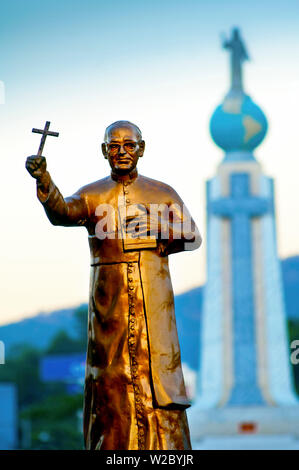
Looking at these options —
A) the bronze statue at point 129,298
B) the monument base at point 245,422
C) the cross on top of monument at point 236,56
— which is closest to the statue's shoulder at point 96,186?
the bronze statue at point 129,298

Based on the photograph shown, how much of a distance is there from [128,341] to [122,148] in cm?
129

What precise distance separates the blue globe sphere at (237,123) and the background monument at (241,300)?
3cm

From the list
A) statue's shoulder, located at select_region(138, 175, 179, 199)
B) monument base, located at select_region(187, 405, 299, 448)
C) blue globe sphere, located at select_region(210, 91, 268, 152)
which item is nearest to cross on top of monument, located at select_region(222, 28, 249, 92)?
blue globe sphere, located at select_region(210, 91, 268, 152)

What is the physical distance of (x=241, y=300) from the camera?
2622cm

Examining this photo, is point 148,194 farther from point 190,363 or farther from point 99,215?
point 190,363

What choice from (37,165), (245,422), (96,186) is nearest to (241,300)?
(245,422)

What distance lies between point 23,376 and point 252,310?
→ 84.4ft

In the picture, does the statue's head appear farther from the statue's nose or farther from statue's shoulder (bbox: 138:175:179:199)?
statue's shoulder (bbox: 138:175:179:199)

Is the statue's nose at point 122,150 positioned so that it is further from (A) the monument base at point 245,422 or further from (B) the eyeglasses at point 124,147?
(A) the monument base at point 245,422

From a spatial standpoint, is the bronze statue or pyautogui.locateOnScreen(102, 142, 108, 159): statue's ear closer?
the bronze statue

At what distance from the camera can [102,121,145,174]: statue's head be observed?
6.53m

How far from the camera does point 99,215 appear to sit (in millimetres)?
6566

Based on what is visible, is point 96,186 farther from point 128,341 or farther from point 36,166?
point 128,341
